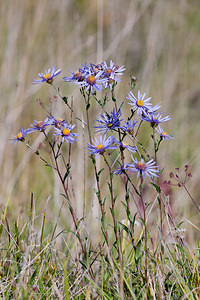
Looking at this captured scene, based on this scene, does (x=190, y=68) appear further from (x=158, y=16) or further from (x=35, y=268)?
(x=35, y=268)

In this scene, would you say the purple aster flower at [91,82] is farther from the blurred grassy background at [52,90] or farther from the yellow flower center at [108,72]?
the blurred grassy background at [52,90]

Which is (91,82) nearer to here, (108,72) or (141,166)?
(108,72)

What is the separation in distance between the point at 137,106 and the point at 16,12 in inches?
62.7

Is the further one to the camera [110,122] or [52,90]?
[52,90]

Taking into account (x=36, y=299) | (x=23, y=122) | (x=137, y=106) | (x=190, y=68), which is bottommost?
(x=36, y=299)

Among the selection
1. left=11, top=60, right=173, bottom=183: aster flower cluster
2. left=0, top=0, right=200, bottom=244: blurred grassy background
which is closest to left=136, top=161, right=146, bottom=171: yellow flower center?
left=11, top=60, right=173, bottom=183: aster flower cluster

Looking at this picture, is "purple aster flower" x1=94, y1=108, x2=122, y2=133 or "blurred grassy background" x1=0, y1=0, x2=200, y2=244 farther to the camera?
"blurred grassy background" x1=0, y1=0, x2=200, y2=244

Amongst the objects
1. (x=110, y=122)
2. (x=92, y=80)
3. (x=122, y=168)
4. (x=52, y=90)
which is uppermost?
(x=52, y=90)

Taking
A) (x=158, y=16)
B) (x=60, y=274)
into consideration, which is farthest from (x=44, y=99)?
(x=60, y=274)

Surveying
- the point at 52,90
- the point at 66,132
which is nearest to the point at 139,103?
the point at 66,132

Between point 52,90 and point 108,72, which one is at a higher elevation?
point 52,90

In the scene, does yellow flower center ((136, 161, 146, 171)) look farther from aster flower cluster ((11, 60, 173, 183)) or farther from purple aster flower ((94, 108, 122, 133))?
purple aster flower ((94, 108, 122, 133))

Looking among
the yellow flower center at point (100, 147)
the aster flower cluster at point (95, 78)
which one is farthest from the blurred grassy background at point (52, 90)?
the yellow flower center at point (100, 147)

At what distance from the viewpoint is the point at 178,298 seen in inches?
41.7
